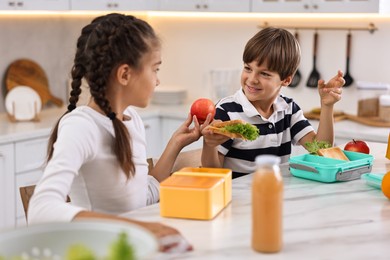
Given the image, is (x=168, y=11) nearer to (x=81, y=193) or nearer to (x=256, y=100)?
(x=256, y=100)

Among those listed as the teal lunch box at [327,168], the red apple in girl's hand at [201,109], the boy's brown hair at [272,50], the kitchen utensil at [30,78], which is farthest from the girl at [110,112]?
the kitchen utensil at [30,78]

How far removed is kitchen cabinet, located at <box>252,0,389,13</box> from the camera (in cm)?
408

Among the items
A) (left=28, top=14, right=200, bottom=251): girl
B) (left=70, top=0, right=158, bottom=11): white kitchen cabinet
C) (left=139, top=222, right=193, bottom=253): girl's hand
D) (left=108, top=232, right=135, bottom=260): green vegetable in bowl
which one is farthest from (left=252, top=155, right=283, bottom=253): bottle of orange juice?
(left=70, top=0, right=158, bottom=11): white kitchen cabinet

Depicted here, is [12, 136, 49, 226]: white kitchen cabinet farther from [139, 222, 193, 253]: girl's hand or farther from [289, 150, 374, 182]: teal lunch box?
[139, 222, 193, 253]: girl's hand

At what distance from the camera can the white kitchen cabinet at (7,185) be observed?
3.85m

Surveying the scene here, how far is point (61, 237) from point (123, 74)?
0.82 metres

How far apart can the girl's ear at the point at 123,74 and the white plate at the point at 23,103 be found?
2224 millimetres

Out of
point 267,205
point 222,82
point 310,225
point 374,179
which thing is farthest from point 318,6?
point 267,205

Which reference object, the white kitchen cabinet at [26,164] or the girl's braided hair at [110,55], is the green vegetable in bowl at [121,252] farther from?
the white kitchen cabinet at [26,164]

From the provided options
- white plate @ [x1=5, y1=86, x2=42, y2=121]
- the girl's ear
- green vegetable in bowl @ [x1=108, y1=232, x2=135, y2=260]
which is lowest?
white plate @ [x1=5, y1=86, x2=42, y2=121]

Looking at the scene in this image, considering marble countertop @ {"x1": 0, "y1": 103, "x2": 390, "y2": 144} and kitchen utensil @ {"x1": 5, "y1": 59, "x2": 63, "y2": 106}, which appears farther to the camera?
kitchen utensil @ {"x1": 5, "y1": 59, "x2": 63, "y2": 106}

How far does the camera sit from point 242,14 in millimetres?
4875

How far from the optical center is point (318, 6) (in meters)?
4.24

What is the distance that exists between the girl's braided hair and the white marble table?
250mm
